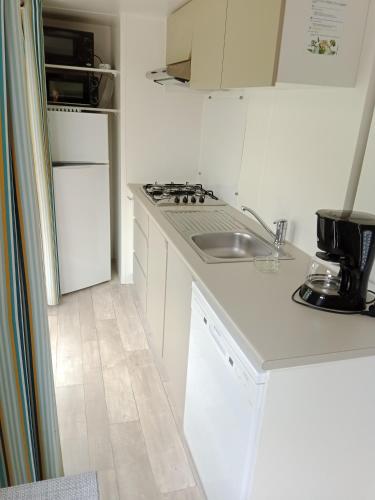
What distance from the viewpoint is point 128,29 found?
2922 mm

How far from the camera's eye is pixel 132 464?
73.1 inches

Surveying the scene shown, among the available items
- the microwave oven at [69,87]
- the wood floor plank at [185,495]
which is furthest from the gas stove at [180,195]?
the wood floor plank at [185,495]

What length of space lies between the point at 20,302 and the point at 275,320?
2.59 feet

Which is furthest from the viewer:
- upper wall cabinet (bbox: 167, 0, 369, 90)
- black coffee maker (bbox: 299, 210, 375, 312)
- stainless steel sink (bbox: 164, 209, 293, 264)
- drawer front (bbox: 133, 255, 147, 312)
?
drawer front (bbox: 133, 255, 147, 312)

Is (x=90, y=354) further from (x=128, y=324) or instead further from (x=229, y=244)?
(x=229, y=244)

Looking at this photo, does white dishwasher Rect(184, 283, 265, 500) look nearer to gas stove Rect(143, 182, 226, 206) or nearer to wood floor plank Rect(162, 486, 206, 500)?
wood floor plank Rect(162, 486, 206, 500)

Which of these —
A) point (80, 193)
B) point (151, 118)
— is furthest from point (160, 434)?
point (151, 118)

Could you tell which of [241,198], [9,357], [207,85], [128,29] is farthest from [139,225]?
[9,357]

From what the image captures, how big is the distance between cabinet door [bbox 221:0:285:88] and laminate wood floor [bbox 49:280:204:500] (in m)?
1.74

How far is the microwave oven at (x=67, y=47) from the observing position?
9.64 feet

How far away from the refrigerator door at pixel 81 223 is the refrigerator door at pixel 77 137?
88mm

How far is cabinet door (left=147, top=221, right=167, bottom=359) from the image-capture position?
229 centimetres

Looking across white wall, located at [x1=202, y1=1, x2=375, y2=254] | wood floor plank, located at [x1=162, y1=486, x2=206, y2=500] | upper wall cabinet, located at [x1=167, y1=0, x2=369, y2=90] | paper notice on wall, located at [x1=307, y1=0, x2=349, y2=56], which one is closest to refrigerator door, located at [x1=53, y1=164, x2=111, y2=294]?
white wall, located at [x1=202, y1=1, x2=375, y2=254]

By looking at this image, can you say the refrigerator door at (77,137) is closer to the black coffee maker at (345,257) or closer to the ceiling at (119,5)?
the ceiling at (119,5)
